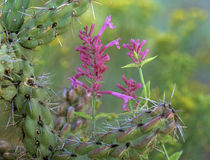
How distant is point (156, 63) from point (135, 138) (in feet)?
8.02

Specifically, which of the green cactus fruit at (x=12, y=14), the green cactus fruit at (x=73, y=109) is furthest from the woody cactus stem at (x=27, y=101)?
the green cactus fruit at (x=73, y=109)

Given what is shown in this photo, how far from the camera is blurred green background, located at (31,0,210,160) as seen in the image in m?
2.34

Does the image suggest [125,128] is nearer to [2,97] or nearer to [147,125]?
[147,125]

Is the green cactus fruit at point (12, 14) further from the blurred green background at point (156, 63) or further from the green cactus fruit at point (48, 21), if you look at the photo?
the blurred green background at point (156, 63)

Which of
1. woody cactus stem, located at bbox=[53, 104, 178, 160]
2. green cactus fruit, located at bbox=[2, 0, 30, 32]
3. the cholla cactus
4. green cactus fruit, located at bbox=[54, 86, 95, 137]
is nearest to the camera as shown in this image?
woody cactus stem, located at bbox=[53, 104, 178, 160]

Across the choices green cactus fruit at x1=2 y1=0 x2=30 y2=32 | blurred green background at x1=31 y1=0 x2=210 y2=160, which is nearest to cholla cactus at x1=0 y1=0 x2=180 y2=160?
green cactus fruit at x1=2 y1=0 x2=30 y2=32

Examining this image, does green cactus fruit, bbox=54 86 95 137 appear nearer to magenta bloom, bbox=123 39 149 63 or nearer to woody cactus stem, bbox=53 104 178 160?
woody cactus stem, bbox=53 104 178 160

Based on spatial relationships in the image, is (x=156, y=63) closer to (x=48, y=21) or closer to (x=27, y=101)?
(x=48, y=21)

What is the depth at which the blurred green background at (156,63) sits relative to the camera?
7.68 ft

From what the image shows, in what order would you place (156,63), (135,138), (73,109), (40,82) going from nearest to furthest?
(135,138) → (40,82) → (73,109) → (156,63)

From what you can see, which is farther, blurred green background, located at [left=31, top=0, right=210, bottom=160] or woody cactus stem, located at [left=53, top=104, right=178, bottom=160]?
blurred green background, located at [left=31, top=0, right=210, bottom=160]

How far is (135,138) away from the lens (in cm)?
102

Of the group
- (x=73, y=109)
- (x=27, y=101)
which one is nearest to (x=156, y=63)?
(x=73, y=109)

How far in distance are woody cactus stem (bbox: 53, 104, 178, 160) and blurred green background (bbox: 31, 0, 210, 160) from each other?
0.75m
